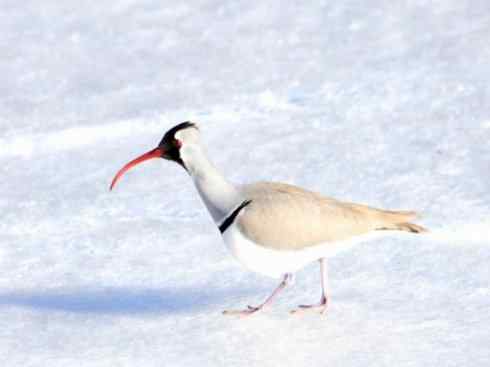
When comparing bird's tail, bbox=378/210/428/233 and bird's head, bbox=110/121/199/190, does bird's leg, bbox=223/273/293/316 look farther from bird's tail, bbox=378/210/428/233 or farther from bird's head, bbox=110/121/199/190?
bird's head, bbox=110/121/199/190

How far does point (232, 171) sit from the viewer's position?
8469 millimetres

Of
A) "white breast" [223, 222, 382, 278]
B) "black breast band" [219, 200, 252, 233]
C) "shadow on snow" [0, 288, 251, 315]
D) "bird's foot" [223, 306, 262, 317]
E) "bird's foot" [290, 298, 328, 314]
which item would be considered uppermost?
"black breast band" [219, 200, 252, 233]

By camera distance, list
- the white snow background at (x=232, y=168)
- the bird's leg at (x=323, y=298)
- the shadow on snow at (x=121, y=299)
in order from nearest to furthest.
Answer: the white snow background at (x=232, y=168) → the bird's leg at (x=323, y=298) → the shadow on snow at (x=121, y=299)

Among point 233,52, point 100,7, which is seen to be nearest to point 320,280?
point 233,52

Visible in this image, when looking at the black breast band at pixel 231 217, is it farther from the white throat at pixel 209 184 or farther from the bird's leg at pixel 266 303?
the bird's leg at pixel 266 303

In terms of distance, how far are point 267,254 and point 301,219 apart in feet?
0.76

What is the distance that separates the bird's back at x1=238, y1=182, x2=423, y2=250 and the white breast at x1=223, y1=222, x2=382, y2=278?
0.08 ft

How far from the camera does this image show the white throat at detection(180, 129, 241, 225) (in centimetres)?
614

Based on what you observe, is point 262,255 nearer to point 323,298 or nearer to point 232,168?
point 323,298

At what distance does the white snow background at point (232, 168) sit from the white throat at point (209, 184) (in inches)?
20.8

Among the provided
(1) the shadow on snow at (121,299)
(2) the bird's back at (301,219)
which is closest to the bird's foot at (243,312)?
(1) the shadow on snow at (121,299)

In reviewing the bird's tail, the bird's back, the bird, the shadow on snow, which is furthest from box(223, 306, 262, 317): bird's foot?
the bird's tail

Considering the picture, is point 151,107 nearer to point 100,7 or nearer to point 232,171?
point 232,171

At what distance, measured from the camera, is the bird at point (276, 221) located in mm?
5984
